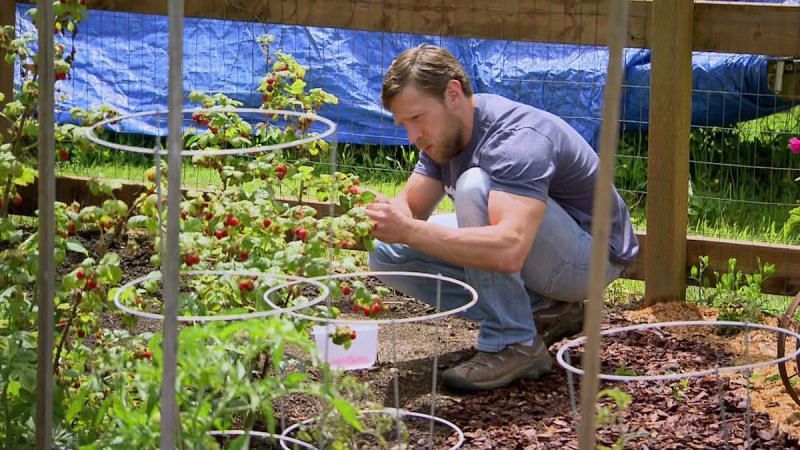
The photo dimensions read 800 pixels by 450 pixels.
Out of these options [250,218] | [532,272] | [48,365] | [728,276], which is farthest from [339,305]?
[48,365]

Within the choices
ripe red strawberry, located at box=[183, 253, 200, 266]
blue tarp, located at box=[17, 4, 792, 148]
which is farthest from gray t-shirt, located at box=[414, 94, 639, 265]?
blue tarp, located at box=[17, 4, 792, 148]

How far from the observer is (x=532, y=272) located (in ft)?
12.1

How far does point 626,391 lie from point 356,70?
3.15 meters

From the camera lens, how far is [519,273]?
143 inches

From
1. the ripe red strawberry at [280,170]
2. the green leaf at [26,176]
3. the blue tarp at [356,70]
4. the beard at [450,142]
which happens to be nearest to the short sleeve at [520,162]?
the beard at [450,142]

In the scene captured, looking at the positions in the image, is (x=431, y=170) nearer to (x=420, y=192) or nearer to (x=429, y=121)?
(x=420, y=192)

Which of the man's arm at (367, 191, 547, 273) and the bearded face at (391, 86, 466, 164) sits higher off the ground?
the bearded face at (391, 86, 466, 164)

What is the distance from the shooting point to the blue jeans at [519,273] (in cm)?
353

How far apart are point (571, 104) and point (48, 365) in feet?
13.8

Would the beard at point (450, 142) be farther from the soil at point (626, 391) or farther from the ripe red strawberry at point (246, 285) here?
the ripe red strawberry at point (246, 285)

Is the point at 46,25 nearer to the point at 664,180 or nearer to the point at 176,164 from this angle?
the point at 176,164

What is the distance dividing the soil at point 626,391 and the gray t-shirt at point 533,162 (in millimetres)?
356

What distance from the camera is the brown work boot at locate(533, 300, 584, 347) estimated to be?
384cm

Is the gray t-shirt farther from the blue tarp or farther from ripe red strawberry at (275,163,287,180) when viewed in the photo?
the blue tarp
